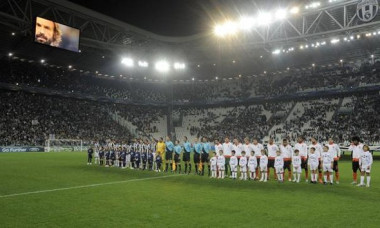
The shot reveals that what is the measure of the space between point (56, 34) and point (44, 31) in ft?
3.92

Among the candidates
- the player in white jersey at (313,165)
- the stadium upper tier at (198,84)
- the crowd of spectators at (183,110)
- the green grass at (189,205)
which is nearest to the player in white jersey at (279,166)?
the green grass at (189,205)

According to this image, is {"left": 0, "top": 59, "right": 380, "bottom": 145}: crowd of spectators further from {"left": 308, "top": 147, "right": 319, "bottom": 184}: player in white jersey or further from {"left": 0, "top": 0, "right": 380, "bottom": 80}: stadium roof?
{"left": 308, "top": 147, "right": 319, "bottom": 184}: player in white jersey

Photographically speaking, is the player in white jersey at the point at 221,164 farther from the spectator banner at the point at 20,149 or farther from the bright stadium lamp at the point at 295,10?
the spectator banner at the point at 20,149

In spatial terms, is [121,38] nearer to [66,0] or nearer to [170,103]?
[66,0]

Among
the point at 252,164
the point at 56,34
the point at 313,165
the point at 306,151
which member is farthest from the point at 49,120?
the point at 313,165

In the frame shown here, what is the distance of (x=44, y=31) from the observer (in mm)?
27531

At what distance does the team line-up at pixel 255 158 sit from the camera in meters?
15.1

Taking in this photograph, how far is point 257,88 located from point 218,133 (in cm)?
1131

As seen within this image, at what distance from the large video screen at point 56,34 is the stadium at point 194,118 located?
0.10m

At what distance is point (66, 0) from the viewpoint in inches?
1145

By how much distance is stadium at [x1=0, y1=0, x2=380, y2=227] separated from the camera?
10.2 meters

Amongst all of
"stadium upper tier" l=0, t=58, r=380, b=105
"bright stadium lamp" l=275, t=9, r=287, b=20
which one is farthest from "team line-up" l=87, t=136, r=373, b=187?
"stadium upper tier" l=0, t=58, r=380, b=105

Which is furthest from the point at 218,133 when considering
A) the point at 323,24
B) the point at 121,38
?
the point at 323,24

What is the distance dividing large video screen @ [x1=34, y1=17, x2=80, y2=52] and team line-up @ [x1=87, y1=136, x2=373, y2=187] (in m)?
Answer: 11.1
